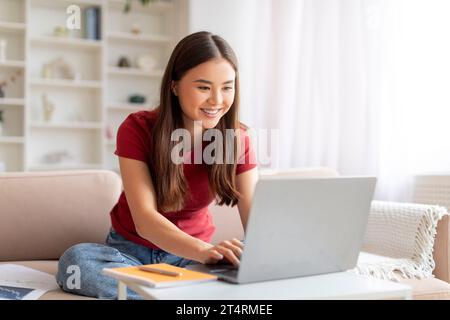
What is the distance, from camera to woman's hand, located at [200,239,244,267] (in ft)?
3.39

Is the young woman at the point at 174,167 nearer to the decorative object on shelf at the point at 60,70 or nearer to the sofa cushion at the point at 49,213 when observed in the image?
the sofa cushion at the point at 49,213

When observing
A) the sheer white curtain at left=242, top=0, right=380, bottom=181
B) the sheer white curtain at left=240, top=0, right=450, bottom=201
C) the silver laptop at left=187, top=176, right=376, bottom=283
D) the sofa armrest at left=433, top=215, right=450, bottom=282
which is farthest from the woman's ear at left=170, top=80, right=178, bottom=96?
the sheer white curtain at left=242, top=0, right=380, bottom=181

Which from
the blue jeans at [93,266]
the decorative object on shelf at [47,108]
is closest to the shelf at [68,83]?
the decorative object on shelf at [47,108]

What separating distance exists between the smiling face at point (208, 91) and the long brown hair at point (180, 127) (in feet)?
0.07

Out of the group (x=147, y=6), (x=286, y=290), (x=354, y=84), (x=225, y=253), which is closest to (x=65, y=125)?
(x=147, y=6)

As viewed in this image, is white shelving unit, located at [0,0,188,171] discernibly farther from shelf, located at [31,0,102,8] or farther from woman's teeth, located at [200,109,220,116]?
woman's teeth, located at [200,109,220,116]

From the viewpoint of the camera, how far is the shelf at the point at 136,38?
4402mm

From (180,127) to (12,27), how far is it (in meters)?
3.05

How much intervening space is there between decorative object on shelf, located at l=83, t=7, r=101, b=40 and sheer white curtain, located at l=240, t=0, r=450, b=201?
1470 millimetres

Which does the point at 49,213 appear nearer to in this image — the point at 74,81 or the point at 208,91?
the point at 208,91

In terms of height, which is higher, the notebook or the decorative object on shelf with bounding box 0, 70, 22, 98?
the decorative object on shelf with bounding box 0, 70, 22, 98

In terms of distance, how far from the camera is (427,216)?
1.66m

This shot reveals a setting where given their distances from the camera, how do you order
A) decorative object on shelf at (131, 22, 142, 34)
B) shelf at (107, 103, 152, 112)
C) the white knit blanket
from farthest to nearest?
decorative object on shelf at (131, 22, 142, 34) < shelf at (107, 103, 152, 112) < the white knit blanket

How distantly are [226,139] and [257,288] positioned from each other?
0.58 meters
